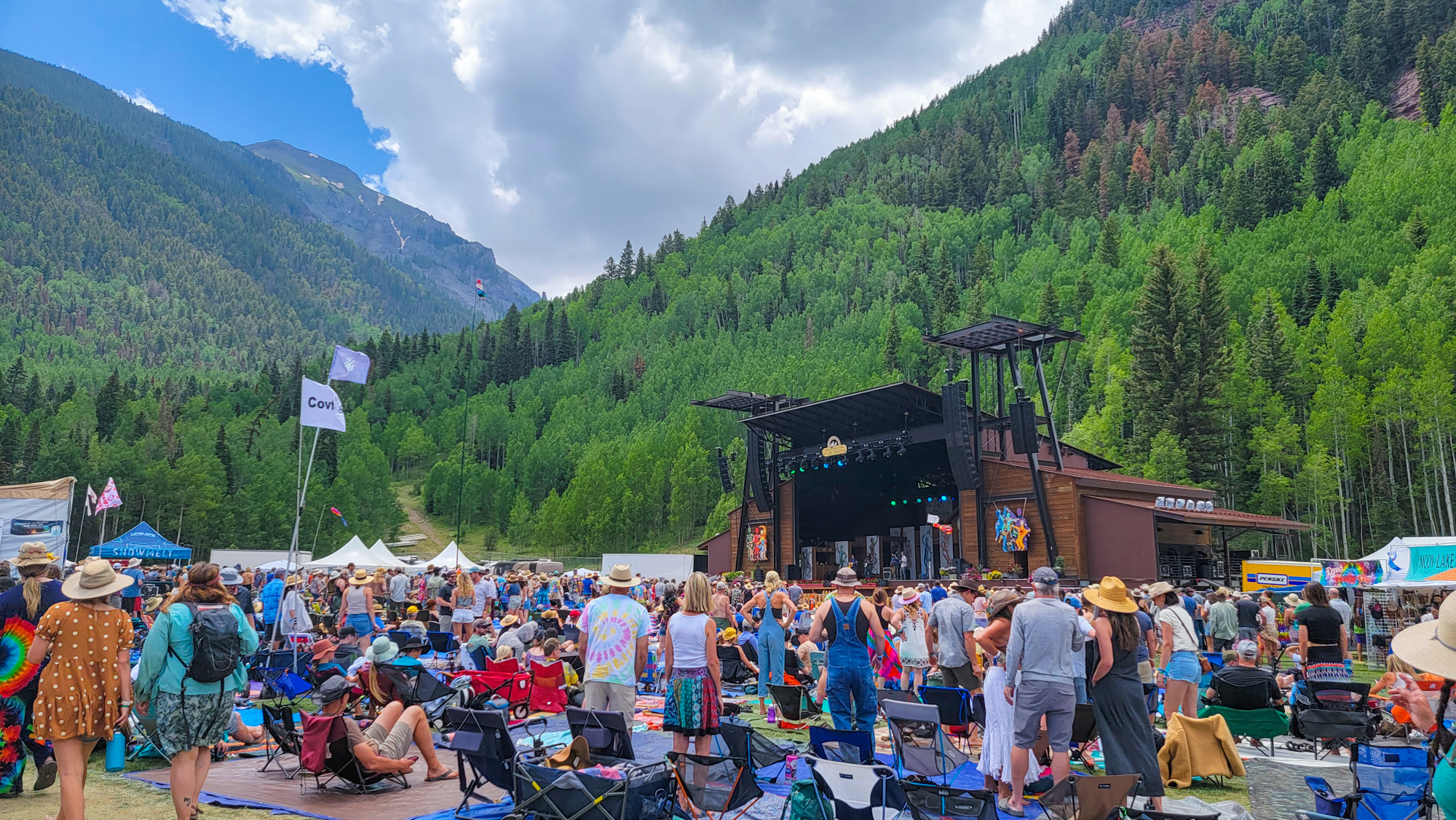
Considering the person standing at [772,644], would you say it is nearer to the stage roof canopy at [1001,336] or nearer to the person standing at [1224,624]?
the person standing at [1224,624]

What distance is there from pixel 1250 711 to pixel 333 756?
6.60 metres

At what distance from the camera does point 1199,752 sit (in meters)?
6.10

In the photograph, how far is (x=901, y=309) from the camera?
244 ft

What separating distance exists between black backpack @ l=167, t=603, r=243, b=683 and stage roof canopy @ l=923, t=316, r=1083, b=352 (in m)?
17.9

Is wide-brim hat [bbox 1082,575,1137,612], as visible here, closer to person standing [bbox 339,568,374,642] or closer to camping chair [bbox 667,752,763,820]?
camping chair [bbox 667,752,763,820]

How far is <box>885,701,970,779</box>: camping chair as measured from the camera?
5.14m

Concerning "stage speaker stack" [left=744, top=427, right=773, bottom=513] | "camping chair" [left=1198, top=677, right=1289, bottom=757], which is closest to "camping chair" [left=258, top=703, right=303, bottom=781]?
"camping chair" [left=1198, top=677, right=1289, bottom=757]

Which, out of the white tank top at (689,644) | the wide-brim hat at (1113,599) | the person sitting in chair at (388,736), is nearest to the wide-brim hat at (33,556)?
the person sitting in chair at (388,736)

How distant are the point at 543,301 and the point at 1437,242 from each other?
97820 millimetres

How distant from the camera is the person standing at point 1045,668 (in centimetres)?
481

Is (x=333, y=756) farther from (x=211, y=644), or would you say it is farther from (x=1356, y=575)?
(x=1356, y=575)

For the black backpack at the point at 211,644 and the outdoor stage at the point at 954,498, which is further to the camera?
the outdoor stage at the point at 954,498

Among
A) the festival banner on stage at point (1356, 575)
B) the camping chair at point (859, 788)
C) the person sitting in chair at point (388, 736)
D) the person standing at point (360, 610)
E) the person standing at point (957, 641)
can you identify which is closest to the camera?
the camping chair at point (859, 788)

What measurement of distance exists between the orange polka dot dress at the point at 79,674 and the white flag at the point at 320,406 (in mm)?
10235
